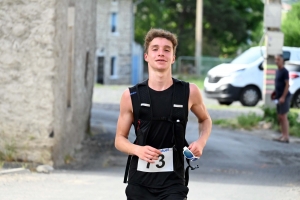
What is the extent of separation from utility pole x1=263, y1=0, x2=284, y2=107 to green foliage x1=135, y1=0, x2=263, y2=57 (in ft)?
139

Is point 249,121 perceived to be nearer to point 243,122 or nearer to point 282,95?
point 243,122

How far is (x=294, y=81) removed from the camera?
81.3ft

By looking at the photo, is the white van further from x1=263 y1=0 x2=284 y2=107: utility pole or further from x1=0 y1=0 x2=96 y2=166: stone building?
x1=0 y1=0 x2=96 y2=166: stone building

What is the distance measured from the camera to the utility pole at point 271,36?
19.1m

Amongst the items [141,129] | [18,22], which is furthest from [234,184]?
[141,129]

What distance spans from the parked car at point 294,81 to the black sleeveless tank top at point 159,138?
57.2 feet

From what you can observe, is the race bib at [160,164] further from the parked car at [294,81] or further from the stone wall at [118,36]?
the stone wall at [118,36]

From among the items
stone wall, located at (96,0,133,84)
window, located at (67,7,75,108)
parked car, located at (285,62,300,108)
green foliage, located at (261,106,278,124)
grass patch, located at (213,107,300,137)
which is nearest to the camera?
window, located at (67,7,75,108)

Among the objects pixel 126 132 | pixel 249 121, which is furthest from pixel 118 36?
pixel 126 132

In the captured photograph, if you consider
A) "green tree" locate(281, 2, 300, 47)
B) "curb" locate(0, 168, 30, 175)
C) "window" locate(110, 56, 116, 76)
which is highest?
"green tree" locate(281, 2, 300, 47)

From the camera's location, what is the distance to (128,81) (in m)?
57.0

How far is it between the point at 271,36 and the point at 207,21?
148 ft

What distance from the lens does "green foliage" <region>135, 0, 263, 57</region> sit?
62781 millimetres

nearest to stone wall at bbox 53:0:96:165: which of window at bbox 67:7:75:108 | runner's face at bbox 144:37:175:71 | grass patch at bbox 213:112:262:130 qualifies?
window at bbox 67:7:75:108
